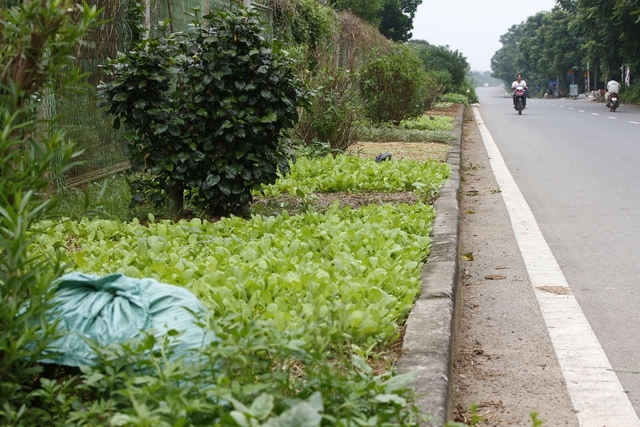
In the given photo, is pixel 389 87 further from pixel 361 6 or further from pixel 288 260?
pixel 361 6

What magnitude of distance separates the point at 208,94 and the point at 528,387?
3178 millimetres

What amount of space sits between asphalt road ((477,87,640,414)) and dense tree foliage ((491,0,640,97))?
19.6 meters

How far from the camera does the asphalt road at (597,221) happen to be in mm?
3589

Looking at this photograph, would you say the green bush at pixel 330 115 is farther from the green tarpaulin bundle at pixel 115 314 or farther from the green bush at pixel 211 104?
the green tarpaulin bundle at pixel 115 314

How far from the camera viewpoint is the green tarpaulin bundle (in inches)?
90.7

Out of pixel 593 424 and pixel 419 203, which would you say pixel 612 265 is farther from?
pixel 593 424

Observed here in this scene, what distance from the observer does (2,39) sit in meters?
2.31

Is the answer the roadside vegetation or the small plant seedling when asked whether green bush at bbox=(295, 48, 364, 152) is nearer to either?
the roadside vegetation

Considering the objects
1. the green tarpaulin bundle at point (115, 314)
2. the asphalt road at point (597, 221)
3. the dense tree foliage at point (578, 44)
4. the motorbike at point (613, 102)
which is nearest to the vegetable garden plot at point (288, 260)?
the green tarpaulin bundle at point (115, 314)

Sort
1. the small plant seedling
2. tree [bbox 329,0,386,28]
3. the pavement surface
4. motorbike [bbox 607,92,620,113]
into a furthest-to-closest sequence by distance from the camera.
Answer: tree [bbox 329,0,386,28], motorbike [bbox 607,92,620,113], the small plant seedling, the pavement surface

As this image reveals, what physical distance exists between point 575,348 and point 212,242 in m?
2.10

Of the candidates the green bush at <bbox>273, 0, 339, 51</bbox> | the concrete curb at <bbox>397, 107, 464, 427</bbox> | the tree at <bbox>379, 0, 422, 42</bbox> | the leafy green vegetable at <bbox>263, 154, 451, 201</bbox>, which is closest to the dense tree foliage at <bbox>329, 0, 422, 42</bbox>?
the tree at <bbox>379, 0, 422, 42</bbox>

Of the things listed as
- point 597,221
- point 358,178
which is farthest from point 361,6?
point 597,221

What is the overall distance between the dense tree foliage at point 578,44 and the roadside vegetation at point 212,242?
26943 millimetres
